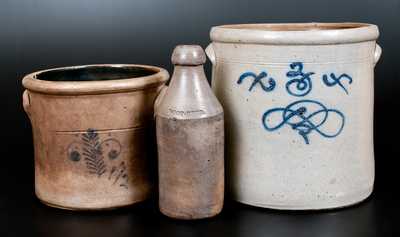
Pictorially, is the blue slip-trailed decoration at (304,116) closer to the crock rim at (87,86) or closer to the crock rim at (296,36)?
the crock rim at (296,36)

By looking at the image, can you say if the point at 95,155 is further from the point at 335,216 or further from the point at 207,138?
the point at 335,216

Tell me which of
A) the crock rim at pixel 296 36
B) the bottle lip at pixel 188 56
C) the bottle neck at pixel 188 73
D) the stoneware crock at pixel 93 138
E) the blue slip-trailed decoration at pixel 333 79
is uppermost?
the crock rim at pixel 296 36

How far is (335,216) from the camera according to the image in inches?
82.0

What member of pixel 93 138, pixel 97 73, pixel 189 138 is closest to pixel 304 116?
pixel 189 138

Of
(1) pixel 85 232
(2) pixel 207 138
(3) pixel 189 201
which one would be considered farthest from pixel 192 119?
(1) pixel 85 232

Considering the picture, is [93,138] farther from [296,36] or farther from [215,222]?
[296,36]

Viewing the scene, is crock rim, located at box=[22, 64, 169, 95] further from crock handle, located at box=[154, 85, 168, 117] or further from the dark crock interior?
the dark crock interior

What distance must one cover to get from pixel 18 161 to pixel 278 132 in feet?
3.05

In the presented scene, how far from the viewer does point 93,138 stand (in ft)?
6.88

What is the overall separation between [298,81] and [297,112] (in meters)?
0.08

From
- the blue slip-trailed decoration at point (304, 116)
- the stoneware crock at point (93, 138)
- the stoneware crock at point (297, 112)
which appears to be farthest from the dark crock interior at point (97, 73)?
the blue slip-trailed decoration at point (304, 116)

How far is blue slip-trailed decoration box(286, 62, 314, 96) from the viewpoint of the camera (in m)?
2.04

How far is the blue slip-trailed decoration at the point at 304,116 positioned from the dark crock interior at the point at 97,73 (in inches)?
17.8

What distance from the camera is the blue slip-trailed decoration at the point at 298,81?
204 cm
